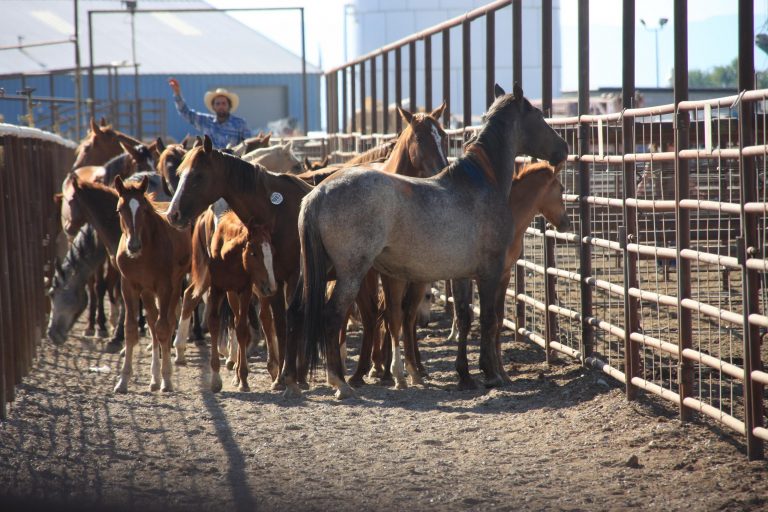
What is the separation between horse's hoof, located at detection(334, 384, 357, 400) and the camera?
7.71 metres

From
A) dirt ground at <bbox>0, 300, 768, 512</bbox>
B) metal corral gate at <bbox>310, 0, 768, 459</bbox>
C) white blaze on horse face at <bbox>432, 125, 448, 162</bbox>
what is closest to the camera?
dirt ground at <bbox>0, 300, 768, 512</bbox>

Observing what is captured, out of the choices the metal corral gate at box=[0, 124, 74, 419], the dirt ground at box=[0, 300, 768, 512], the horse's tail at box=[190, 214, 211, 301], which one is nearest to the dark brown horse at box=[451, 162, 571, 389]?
the dirt ground at box=[0, 300, 768, 512]

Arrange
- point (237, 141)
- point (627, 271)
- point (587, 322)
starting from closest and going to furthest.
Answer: point (627, 271) → point (587, 322) → point (237, 141)

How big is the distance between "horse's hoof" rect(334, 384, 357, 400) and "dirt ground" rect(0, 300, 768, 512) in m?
0.09

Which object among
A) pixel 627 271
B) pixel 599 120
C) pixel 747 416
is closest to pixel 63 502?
pixel 747 416

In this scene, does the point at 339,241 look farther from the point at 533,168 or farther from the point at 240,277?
the point at 533,168

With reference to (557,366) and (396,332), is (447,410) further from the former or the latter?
(557,366)

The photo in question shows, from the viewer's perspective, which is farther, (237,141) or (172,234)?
(237,141)

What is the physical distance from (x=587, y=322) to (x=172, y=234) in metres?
3.54

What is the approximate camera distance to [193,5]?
5928 cm

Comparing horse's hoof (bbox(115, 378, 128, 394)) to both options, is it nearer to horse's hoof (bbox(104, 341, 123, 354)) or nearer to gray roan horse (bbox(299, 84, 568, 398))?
gray roan horse (bbox(299, 84, 568, 398))

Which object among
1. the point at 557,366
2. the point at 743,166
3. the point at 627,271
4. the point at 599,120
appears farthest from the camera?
the point at 557,366

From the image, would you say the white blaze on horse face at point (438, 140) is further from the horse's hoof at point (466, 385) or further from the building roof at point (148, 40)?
the building roof at point (148, 40)

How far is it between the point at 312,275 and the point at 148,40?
170 feet
